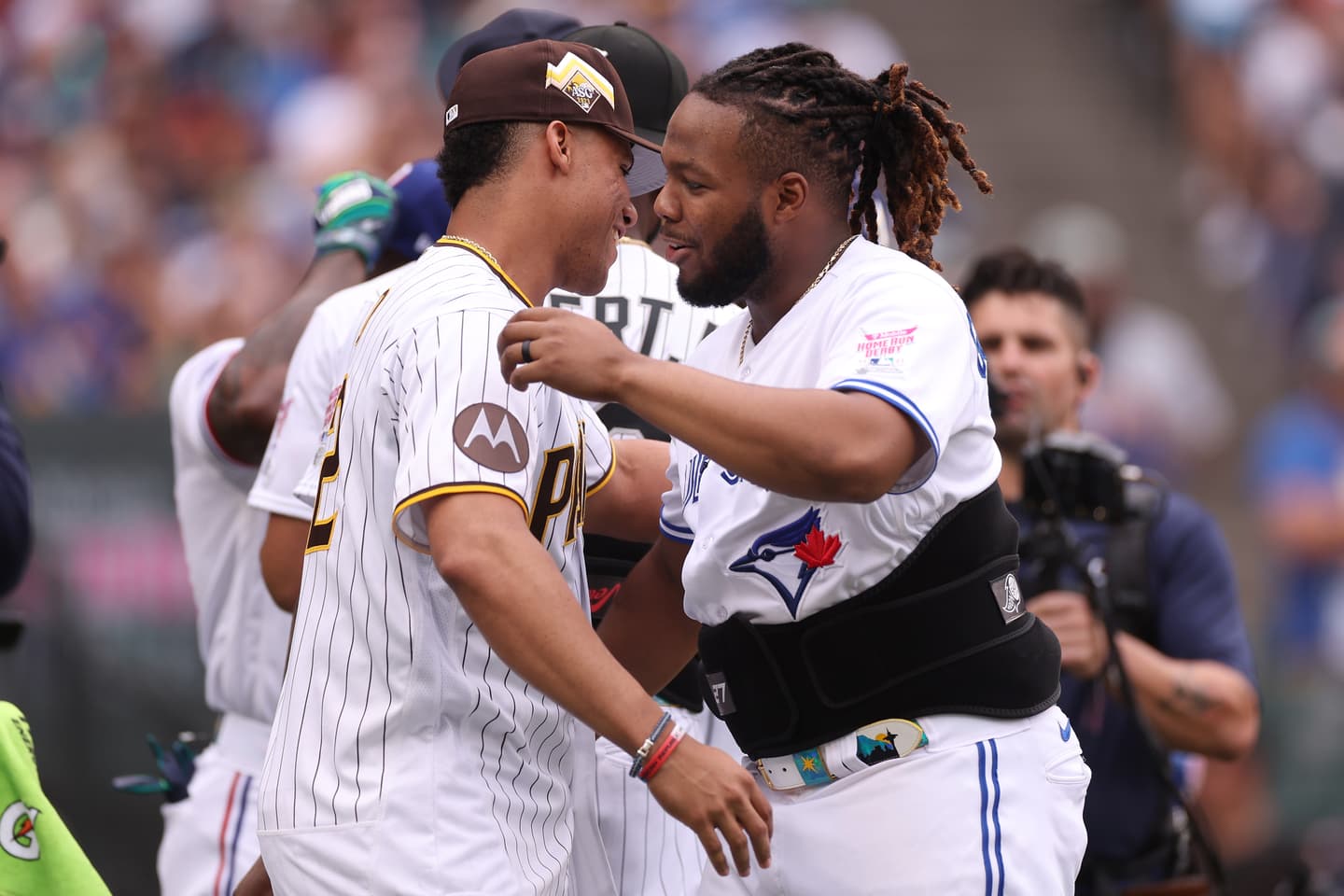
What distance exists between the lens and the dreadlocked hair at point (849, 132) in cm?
277

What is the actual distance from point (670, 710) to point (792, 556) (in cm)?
99

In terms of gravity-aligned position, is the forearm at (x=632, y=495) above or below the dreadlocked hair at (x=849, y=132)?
below

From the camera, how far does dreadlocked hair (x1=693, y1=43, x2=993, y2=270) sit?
2.77 m

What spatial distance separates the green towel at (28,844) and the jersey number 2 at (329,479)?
0.81 m

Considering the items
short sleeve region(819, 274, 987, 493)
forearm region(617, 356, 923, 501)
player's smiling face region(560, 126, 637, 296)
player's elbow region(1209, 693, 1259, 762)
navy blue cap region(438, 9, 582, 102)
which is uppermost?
navy blue cap region(438, 9, 582, 102)

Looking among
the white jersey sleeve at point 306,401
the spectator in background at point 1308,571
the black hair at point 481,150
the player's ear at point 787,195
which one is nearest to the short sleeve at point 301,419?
the white jersey sleeve at point 306,401

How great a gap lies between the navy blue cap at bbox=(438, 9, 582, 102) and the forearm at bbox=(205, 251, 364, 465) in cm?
66

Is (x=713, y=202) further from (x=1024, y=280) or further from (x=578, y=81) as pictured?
(x=1024, y=280)

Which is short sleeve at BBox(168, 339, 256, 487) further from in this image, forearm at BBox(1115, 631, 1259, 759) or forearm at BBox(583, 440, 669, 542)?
forearm at BBox(1115, 631, 1259, 759)

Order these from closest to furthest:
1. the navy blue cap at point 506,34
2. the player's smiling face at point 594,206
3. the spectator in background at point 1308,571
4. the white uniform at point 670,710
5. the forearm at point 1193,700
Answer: the player's smiling face at point 594,206 < the white uniform at point 670,710 < the navy blue cap at point 506,34 < the forearm at point 1193,700 < the spectator in background at point 1308,571

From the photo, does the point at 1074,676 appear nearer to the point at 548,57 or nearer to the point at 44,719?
the point at 548,57

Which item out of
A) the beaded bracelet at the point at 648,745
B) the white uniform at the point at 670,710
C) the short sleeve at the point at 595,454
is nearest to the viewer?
the beaded bracelet at the point at 648,745

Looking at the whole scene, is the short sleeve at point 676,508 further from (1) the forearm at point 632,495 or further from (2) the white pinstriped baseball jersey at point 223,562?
(2) the white pinstriped baseball jersey at point 223,562

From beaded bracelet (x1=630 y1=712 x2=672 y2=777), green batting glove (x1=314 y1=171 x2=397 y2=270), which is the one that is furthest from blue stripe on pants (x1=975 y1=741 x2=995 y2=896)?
green batting glove (x1=314 y1=171 x2=397 y2=270)
